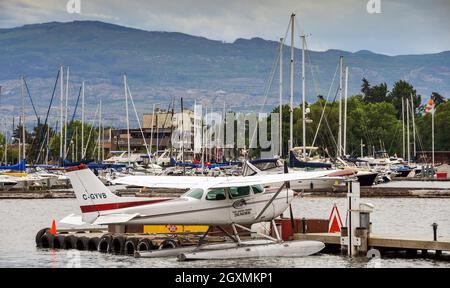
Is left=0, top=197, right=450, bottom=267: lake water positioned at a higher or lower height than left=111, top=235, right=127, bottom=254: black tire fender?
lower

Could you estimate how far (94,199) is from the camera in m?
27.6

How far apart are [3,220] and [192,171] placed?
38.3 meters

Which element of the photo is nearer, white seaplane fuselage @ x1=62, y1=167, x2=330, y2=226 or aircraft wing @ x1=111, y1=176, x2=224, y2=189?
white seaplane fuselage @ x1=62, y1=167, x2=330, y2=226

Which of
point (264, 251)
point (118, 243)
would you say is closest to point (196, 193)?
point (264, 251)

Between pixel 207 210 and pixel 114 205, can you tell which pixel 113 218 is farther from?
pixel 207 210

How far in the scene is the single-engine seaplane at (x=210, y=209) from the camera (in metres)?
27.0

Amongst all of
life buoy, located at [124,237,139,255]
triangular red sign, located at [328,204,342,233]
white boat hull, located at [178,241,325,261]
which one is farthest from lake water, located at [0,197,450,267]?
triangular red sign, located at [328,204,342,233]

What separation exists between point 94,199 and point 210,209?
338 cm

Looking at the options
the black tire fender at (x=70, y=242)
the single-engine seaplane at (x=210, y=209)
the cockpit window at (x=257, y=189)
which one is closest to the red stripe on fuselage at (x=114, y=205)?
the single-engine seaplane at (x=210, y=209)

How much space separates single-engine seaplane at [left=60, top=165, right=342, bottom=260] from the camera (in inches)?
1062

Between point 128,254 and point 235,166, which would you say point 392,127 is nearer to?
point 235,166

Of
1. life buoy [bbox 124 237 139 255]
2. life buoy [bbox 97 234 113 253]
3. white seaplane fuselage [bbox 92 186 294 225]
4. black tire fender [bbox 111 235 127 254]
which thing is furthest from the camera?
life buoy [bbox 97 234 113 253]

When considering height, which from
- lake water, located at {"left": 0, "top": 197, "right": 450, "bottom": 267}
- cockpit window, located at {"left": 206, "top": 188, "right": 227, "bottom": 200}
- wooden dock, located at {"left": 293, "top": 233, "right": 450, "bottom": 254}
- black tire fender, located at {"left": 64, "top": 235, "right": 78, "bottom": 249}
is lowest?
lake water, located at {"left": 0, "top": 197, "right": 450, "bottom": 267}

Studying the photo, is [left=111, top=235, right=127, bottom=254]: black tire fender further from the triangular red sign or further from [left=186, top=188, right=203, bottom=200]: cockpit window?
the triangular red sign
